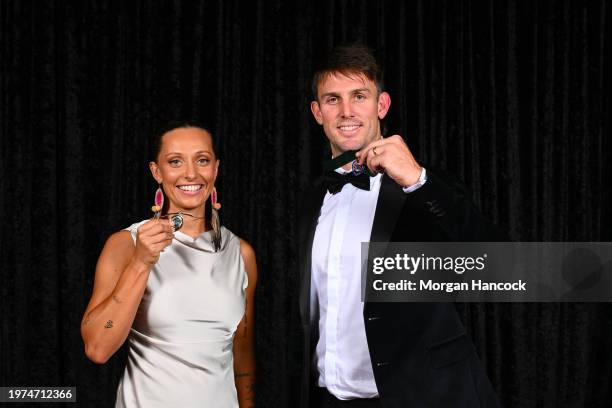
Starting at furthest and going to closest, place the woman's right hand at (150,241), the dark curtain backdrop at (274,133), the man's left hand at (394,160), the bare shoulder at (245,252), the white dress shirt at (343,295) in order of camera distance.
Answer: the dark curtain backdrop at (274,133)
the bare shoulder at (245,252)
the white dress shirt at (343,295)
the woman's right hand at (150,241)
the man's left hand at (394,160)

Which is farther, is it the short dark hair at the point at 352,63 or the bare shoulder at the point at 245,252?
the bare shoulder at the point at 245,252

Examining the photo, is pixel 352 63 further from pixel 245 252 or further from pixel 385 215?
pixel 245 252

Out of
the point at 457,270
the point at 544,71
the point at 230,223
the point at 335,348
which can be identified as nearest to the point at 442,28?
the point at 544,71

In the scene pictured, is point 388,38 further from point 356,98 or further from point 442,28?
point 356,98

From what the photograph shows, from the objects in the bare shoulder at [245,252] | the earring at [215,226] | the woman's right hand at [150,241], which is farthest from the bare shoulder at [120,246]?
the bare shoulder at [245,252]

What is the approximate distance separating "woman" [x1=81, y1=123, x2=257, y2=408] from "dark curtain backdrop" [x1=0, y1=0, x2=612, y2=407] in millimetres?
1010

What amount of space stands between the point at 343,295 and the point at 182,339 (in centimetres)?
47

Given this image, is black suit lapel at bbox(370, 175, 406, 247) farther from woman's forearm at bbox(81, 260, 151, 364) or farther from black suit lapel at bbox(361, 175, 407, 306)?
woman's forearm at bbox(81, 260, 151, 364)

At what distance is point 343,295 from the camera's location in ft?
6.41

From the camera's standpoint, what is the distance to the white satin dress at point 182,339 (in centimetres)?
190

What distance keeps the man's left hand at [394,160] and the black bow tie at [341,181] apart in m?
0.41

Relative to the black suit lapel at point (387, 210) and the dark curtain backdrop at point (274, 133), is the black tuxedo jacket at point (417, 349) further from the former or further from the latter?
the dark curtain backdrop at point (274, 133)

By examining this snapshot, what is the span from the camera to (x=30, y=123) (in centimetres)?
310

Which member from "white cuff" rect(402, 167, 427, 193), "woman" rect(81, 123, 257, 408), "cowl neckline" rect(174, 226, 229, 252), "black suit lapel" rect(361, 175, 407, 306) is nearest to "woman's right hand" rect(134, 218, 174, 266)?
"woman" rect(81, 123, 257, 408)
